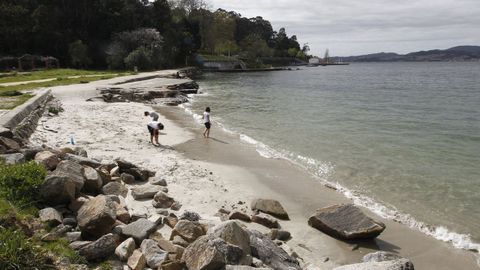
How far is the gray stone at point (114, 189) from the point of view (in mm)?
9601

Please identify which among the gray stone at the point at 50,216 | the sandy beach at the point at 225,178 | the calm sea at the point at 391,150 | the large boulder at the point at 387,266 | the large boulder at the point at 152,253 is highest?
the gray stone at the point at 50,216

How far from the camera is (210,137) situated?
67.4ft

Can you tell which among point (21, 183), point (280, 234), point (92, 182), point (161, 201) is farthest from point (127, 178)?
point (280, 234)

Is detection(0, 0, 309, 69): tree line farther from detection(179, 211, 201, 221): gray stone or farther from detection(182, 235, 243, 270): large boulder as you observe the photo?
detection(182, 235, 243, 270): large boulder

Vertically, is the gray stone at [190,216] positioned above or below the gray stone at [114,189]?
below

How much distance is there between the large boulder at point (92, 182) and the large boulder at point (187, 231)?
284 centimetres

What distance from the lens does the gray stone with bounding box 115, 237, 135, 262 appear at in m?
6.24

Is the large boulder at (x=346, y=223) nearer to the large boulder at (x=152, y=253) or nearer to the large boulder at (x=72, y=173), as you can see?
the large boulder at (x=152, y=253)

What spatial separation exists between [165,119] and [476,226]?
19.4 m

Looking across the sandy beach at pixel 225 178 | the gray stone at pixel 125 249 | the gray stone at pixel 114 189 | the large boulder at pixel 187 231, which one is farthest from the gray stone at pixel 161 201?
the gray stone at pixel 125 249

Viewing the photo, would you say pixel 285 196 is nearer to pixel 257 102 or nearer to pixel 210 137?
pixel 210 137

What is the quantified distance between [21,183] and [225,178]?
684cm

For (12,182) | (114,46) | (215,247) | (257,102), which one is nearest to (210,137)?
(12,182)

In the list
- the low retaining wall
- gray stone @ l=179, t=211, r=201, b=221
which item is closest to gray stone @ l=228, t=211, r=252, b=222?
gray stone @ l=179, t=211, r=201, b=221
